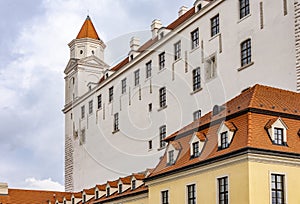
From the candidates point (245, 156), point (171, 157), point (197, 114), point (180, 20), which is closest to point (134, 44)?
point (180, 20)

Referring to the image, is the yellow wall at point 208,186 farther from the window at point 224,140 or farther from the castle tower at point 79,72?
the castle tower at point 79,72

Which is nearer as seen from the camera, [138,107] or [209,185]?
[209,185]

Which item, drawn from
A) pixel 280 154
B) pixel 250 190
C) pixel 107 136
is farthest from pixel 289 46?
pixel 107 136

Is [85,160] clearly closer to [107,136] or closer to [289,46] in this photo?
[107,136]

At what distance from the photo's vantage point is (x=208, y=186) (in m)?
24.8

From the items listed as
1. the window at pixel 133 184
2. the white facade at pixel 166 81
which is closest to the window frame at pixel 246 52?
the white facade at pixel 166 81

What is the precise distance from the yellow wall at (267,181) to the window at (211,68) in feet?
39.1

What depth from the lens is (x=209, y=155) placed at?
82.0 feet

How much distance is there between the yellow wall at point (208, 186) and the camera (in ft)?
75.2

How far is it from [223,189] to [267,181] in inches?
72.2

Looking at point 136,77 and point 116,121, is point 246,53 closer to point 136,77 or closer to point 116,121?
point 136,77

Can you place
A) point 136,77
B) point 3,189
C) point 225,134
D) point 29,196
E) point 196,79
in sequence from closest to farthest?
point 225,134, point 196,79, point 136,77, point 3,189, point 29,196

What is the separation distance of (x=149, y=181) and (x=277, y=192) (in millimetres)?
7697

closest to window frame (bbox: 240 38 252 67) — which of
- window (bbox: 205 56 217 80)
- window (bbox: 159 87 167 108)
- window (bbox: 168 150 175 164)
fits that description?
window (bbox: 205 56 217 80)
